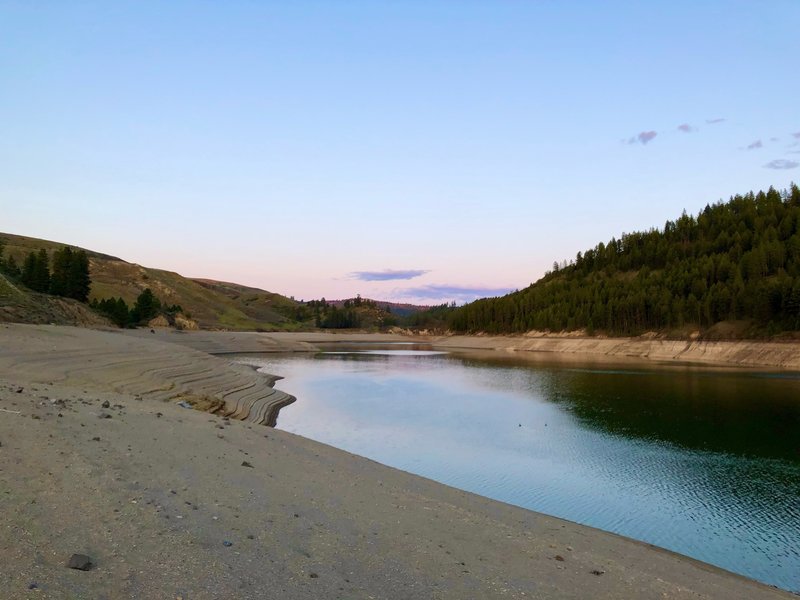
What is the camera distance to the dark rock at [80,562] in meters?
4.86

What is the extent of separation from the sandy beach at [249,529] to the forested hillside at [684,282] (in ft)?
251

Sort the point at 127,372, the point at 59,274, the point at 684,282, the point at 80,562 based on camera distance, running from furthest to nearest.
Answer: the point at 684,282 < the point at 59,274 < the point at 127,372 < the point at 80,562

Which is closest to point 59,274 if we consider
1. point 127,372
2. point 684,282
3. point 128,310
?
point 128,310

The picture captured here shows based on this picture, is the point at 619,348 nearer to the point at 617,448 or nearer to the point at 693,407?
the point at 693,407

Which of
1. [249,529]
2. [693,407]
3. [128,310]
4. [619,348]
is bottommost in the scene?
[693,407]

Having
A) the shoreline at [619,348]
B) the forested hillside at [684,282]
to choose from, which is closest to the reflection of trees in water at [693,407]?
the shoreline at [619,348]

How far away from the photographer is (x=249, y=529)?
7.04 metres

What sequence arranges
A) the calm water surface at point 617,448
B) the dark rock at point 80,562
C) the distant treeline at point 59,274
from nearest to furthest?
the dark rock at point 80,562 → the calm water surface at point 617,448 → the distant treeline at point 59,274

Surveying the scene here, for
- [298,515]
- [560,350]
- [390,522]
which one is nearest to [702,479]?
[390,522]

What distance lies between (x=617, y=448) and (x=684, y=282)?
93.7 meters

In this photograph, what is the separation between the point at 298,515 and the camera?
8219 mm

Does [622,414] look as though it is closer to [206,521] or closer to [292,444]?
[292,444]

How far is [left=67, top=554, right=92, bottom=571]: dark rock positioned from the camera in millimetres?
4859

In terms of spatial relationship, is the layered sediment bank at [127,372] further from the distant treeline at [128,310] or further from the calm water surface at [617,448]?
the distant treeline at [128,310]
